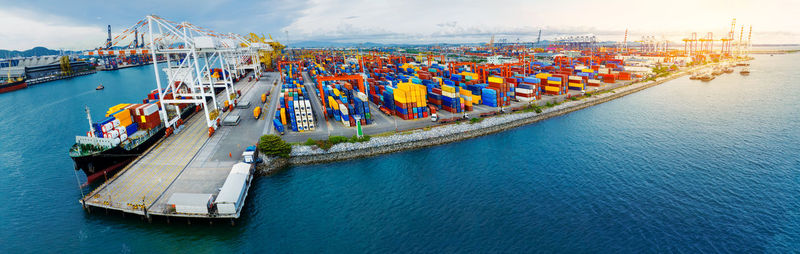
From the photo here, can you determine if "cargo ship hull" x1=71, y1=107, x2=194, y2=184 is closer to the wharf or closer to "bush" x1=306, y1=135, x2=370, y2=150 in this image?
the wharf

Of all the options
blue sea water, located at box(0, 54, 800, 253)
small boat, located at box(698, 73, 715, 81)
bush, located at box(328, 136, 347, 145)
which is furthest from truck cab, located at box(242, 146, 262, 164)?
small boat, located at box(698, 73, 715, 81)

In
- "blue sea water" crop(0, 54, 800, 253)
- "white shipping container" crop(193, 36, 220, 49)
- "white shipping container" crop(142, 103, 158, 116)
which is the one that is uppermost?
"white shipping container" crop(193, 36, 220, 49)

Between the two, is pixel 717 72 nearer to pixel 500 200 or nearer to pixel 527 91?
pixel 527 91

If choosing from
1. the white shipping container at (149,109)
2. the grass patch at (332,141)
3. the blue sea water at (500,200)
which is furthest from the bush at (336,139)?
the white shipping container at (149,109)

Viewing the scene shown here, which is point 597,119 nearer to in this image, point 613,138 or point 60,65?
point 613,138

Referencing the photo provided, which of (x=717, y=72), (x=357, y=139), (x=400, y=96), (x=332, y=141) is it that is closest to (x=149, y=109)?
(x=332, y=141)
